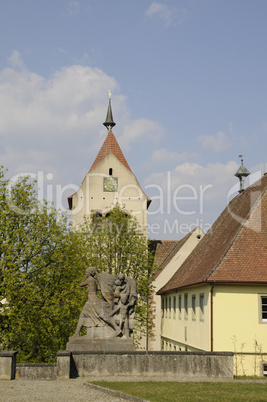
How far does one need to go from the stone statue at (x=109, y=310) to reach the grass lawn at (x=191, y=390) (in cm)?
259

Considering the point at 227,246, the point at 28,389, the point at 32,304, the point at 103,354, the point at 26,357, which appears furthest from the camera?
the point at 26,357

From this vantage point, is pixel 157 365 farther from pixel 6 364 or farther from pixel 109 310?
pixel 6 364

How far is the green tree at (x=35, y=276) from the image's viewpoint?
82.5 feet

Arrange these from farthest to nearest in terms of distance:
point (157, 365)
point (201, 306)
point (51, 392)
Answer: point (201, 306), point (157, 365), point (51, 392)

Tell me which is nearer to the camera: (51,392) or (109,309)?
(51,392)

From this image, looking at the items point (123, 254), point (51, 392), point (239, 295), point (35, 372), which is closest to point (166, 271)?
point (123, 254)

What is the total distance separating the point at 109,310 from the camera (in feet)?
53.3

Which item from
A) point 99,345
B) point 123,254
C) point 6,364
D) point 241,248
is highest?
point 123,254

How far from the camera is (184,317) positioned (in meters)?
29.6

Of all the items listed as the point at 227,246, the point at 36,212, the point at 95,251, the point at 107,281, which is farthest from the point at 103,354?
the point at 95,251

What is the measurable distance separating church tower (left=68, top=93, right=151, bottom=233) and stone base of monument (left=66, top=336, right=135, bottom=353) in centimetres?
2480

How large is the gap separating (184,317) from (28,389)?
1821 cm

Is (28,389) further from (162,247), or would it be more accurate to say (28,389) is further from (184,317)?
(162,247)

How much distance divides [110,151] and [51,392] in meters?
32.5
